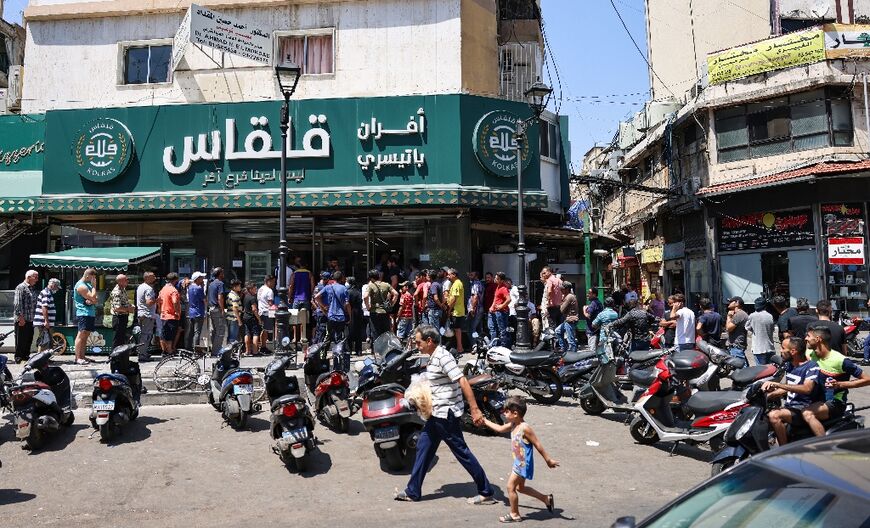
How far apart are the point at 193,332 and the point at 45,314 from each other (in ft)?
9.02

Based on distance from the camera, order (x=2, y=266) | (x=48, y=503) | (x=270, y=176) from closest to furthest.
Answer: (x=48, y=503) → (x=270, y=176) → (x=2, y=266)

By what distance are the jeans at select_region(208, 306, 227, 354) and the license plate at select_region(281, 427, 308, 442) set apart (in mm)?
7553

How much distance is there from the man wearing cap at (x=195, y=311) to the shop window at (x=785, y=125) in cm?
1898

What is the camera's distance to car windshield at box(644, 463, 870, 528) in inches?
85.4

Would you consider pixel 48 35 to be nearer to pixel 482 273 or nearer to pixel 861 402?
pixel 482 273

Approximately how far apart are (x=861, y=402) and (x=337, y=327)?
894cm

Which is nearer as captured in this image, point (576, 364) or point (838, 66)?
point (576, 364)

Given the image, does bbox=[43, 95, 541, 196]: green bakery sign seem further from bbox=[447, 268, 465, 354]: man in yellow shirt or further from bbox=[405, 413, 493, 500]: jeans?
bbox=[405, 413, 493, 500]: jeans

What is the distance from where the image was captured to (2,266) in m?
18.2

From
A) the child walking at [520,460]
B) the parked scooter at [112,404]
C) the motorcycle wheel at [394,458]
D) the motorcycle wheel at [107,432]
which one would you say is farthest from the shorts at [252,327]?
the child walking at [520,460]

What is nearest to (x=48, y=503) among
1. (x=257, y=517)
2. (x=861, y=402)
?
(x=257, y=517)

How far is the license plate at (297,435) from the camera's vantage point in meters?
6.88

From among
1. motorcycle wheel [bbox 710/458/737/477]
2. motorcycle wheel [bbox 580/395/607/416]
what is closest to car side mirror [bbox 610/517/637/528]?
motorcycle wheel [bbox 710/458/737/477]

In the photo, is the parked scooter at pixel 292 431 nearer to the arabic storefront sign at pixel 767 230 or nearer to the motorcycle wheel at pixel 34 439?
the motorcycle wheel at pixel 34 439
